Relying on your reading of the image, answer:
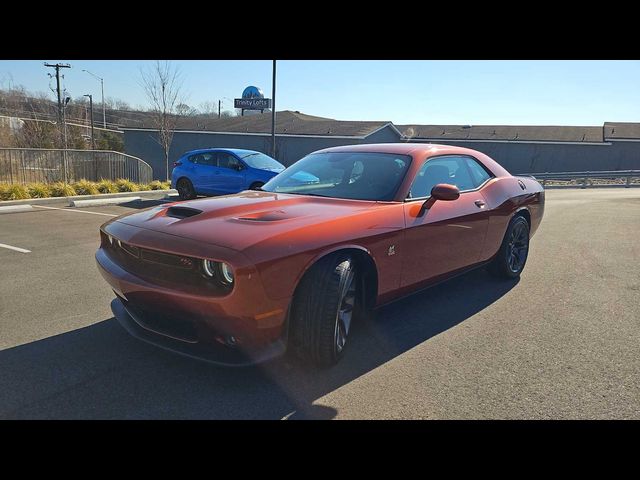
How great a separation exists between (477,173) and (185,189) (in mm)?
9535

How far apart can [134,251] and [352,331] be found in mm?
1742

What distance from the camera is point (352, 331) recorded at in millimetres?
3598

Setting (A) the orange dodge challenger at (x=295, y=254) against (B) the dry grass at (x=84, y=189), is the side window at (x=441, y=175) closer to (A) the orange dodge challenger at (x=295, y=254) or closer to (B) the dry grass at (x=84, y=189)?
(A) the orange dodge challenger at (x=295, y=254)

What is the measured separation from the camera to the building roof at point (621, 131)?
3569 centimetres

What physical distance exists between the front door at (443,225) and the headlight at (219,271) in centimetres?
148

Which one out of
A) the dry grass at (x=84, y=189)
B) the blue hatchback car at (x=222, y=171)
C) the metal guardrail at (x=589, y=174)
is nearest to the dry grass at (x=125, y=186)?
the dry grass at (x=84, y=189)

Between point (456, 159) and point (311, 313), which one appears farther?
point (456, 159)

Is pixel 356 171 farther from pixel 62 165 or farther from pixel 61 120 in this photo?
pixel 61 120

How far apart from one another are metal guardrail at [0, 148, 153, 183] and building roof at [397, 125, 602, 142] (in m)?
27.2

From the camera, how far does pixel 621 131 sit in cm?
3738

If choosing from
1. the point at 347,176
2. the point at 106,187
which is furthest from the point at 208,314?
the point at 106,187

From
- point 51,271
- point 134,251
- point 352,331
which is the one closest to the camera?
point 134,251
